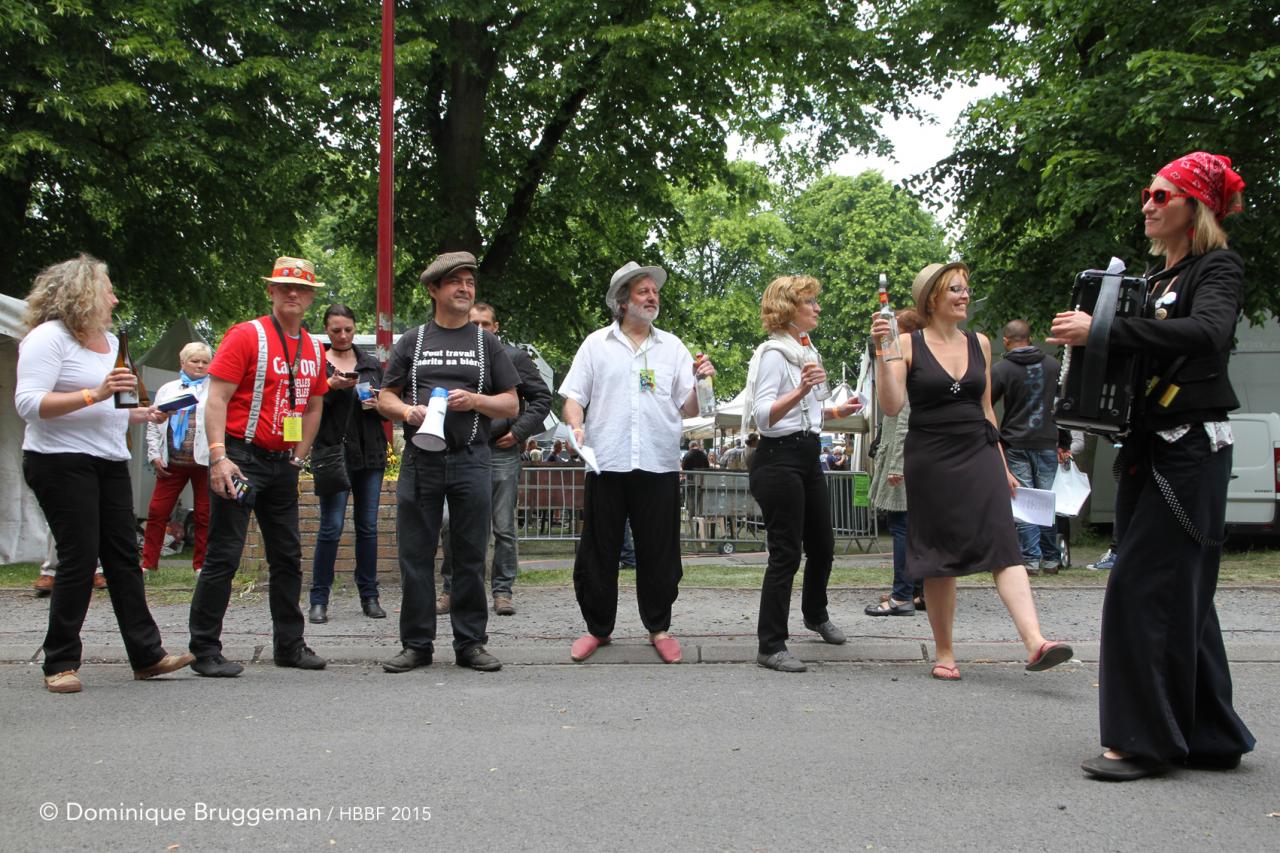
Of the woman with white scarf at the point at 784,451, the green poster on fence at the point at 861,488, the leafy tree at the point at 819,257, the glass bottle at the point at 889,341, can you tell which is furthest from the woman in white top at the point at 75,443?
the leafy tree at the point at 819,257

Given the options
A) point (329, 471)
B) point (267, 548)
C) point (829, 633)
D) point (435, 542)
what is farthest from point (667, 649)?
point (329, 471)

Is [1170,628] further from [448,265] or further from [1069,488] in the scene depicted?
[1069,488]

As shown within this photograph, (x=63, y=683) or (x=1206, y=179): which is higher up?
Result: (x=1206, y=179)

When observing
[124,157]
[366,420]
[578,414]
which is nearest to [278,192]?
[124,157]

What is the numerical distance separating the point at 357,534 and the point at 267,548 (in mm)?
1758

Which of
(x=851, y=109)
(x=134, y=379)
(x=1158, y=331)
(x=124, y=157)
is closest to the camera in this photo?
(x=1158, y=331)

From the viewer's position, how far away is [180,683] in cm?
621

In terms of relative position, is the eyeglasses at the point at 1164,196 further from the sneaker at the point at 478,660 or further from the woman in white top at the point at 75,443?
the woman in white top at the point at 75,443

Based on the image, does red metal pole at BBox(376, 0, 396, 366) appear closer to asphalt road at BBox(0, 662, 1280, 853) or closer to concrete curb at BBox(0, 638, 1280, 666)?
concrete curb at BBox(0, 638, 1280, 666)

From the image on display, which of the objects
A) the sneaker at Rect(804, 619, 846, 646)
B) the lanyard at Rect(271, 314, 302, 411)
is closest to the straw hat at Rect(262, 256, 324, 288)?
the lanyard at Rect(271, 314, 302, 411)

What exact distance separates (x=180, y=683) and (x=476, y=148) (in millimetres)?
14391

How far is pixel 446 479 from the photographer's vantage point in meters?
6.61

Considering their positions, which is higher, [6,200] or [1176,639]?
[6,200]

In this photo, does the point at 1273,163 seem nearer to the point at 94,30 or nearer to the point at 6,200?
the point at 94,30
